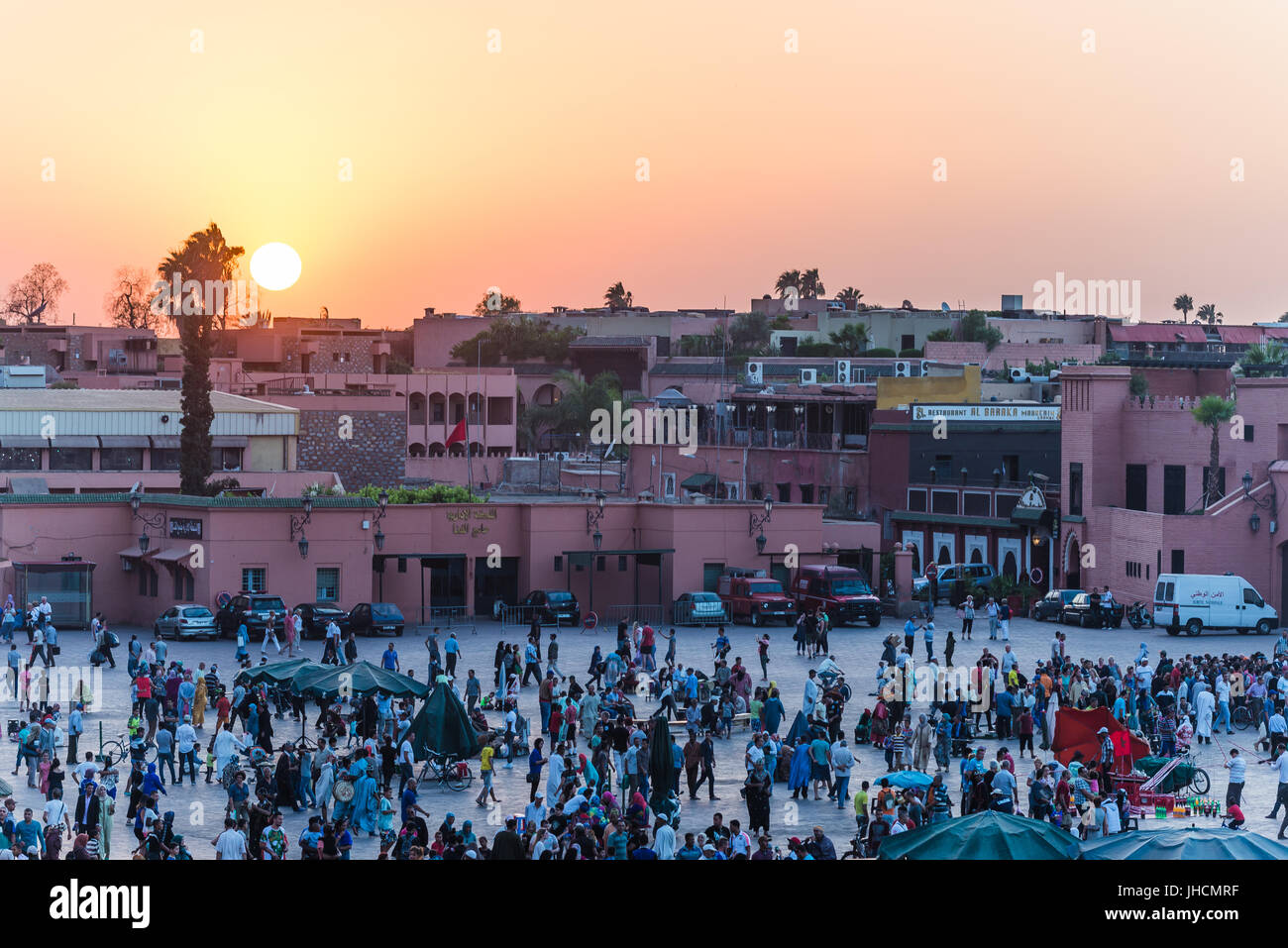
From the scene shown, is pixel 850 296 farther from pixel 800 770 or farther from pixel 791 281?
pixel 800 770

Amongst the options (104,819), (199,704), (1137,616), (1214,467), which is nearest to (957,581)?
(1137,616)

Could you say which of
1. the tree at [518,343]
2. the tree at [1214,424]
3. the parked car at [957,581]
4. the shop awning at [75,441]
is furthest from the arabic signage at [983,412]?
the tree at [518,343]

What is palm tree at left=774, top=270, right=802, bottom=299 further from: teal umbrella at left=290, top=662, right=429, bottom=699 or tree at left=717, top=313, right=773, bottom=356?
teal umbrella at left=290, top=662, right=429, bottom=699

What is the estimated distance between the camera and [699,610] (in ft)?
151

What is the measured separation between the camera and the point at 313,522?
4428cm

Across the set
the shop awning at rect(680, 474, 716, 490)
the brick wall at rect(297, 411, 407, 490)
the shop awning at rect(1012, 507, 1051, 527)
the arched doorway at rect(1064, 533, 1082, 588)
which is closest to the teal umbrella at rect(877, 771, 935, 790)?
the arched doorway at rect(1064, 533, 1082, 588)

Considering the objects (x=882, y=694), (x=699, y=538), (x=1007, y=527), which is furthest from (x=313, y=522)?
(x=1007, y=527)

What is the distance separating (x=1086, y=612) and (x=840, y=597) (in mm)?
6701

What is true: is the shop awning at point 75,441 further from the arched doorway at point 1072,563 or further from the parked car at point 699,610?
the arched doorway at point 1072,563

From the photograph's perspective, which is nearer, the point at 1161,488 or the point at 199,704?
the point at 199,704

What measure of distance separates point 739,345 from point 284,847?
103839mm

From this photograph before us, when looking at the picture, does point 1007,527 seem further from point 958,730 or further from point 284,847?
point 284,847

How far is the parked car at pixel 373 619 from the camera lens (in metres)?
42.6
